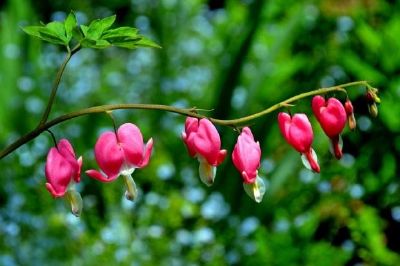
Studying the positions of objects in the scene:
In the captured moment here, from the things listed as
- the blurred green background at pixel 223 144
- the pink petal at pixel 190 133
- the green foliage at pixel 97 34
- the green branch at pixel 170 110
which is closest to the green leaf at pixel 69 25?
the green foliage at pixel 97 34

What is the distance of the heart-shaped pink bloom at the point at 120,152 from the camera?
5.88 ft

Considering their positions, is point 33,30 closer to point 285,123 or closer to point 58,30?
point 58,30

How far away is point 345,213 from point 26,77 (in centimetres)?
200

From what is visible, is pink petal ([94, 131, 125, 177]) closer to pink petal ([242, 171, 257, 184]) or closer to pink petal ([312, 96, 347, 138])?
pink petal ([242, 171, 257, 184])

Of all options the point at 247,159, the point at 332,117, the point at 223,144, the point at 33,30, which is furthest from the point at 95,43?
the point at 223,144

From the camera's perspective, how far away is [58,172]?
178cm

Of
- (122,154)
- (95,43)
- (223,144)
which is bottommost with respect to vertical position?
(223,144)

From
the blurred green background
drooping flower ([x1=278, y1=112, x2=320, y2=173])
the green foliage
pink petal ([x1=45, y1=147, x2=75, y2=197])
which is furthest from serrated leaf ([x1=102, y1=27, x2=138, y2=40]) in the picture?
the blurred green background

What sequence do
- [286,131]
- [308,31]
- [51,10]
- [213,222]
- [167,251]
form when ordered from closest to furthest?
[286,131] → [167,251] → [213,222] → [308,31] → [51,10]

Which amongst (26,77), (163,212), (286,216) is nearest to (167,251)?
(163,212)

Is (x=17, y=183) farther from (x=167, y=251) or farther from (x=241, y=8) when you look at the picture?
(x=241, y=8)

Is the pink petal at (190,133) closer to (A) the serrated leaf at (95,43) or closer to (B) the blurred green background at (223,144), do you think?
(A) the serrated leaf at (95,43)

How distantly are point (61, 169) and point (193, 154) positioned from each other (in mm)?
248

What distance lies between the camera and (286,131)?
1848 mm
